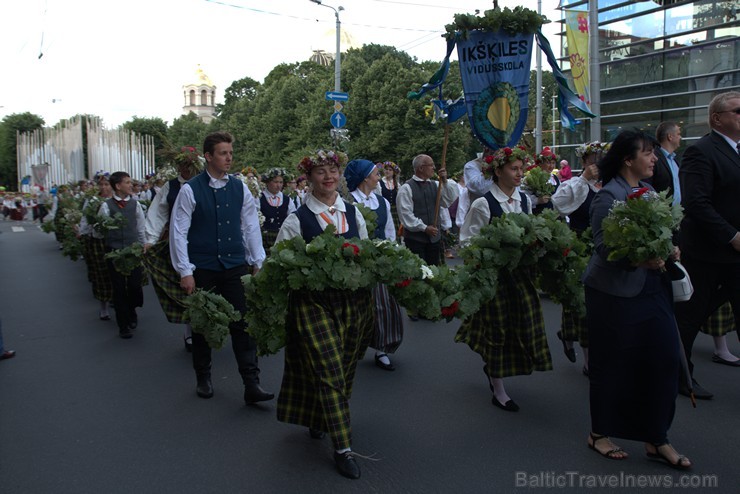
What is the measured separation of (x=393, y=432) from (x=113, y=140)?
38.5 meters

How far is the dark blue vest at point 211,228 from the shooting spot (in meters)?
4.98

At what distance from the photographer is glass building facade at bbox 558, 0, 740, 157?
2084 centimetres

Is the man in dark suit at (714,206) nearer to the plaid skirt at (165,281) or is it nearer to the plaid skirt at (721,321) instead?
the plaid skirt at (721,321)

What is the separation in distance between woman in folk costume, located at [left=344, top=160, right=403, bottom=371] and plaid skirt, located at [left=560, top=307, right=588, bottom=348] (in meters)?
1.49

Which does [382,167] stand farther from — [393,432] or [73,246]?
[393,432]

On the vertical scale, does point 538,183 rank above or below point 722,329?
above

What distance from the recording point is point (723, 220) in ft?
14.6

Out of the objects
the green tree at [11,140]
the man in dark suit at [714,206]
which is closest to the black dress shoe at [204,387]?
the man in dark suit at [714,206]

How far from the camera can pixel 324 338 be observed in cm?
375

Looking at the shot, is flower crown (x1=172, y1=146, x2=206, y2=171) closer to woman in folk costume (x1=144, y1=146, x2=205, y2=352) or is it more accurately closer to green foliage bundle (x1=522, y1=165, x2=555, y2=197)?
woman in folk costume (x1=144, y1=146, x2=205, y2=352)

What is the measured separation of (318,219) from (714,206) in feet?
9.49

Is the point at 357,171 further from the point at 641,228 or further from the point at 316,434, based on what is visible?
the point at 641,228

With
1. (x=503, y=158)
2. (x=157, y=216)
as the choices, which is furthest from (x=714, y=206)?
(x=157, y=216)

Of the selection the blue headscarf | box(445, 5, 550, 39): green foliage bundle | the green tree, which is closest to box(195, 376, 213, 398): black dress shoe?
the blue headscarf
